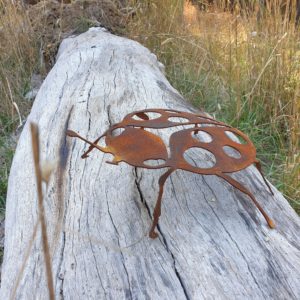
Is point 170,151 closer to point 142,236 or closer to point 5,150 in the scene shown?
point 142,236

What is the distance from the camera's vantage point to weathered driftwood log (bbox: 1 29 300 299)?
3.44 feet

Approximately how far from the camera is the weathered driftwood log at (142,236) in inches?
41.3

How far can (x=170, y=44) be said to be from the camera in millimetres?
3721

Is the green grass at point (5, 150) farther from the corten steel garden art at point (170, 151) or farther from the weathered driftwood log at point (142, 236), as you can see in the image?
the corten steel garden art at point (170, 151)

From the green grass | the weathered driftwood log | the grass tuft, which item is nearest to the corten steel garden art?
the weathered driftwood log

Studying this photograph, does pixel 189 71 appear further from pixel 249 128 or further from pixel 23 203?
pixel 23 203

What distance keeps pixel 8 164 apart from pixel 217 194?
1.54 metres

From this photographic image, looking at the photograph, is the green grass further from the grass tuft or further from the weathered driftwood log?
the grass tuft

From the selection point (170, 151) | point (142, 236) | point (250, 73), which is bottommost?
point (250, 73)

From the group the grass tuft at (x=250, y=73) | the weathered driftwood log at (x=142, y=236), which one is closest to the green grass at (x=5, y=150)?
the weathered driftwood log at (x=142, y=236)

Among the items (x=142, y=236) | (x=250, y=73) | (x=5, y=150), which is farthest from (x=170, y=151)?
(x=250, y=73)

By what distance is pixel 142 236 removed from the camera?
1.20 metres

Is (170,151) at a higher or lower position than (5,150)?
higher

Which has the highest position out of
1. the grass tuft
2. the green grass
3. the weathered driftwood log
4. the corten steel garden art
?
the corten steel garden art
